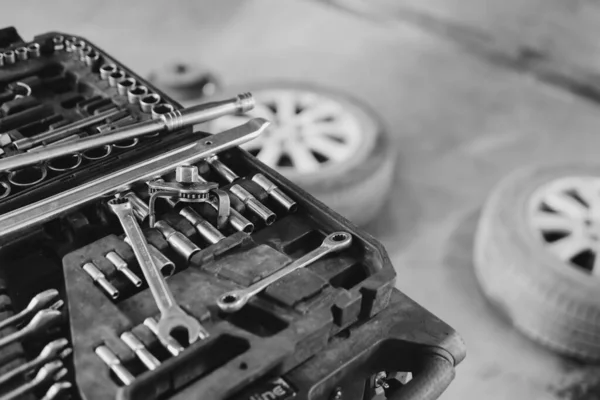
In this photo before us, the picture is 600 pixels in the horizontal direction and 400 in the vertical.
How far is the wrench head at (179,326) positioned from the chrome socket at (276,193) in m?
0.16

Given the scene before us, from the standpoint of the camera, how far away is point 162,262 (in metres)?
0.57

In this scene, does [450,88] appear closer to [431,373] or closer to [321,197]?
[321,197]

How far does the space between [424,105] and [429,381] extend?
154cm

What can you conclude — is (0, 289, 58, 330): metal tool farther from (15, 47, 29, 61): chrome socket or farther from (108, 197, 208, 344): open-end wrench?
(15, 47, 29, 61): chrome socket

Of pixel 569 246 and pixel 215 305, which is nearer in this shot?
pixel 215 305

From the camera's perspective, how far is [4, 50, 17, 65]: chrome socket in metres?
0.81

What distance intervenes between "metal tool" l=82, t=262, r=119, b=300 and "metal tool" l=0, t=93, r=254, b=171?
0.15m

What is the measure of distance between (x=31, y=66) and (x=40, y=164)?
185 millimetres

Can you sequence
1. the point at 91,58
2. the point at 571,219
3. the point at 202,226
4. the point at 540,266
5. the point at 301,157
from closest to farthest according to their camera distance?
the point at 202,226
the point at 91,58
the point at 540,266
the point at 571,219
the point at 301,157

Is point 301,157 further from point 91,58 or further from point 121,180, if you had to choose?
point 121,180

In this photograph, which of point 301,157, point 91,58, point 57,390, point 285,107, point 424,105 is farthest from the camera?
point 424,105

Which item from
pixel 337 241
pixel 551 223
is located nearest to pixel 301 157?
pixel 551 223

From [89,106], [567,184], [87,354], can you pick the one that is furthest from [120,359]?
[567,184]

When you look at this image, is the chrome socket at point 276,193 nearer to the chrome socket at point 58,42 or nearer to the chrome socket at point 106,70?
the chrome socket at point 106,70
